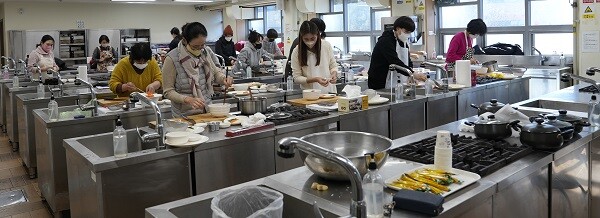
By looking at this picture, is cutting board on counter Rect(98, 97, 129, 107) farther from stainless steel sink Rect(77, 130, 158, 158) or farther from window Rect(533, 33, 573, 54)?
window Rect(533, 33, 573, 54)

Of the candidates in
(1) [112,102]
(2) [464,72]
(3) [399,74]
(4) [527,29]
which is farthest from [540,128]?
(4) [527,29]

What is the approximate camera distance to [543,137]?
2.39 metres

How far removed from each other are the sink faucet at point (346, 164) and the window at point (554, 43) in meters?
6.64

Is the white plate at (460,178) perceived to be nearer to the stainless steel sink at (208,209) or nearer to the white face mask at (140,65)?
the stainless steel sink at (208,209)

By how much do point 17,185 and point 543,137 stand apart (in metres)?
4.77

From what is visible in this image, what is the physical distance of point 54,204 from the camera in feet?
13.0

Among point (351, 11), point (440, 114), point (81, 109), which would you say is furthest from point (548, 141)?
point (351, 11)

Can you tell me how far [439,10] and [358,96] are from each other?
5.45 meters

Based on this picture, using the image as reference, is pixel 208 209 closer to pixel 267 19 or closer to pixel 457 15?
pixel 457 15

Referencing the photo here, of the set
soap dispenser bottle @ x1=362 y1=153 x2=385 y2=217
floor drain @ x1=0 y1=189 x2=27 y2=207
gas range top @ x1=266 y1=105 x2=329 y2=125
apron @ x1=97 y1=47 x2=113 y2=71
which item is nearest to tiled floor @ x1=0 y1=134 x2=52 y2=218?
floor drain @ x1=0 y1=189 x2=27 y2=207

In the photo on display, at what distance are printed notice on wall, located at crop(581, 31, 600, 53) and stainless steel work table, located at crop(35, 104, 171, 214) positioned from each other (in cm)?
523

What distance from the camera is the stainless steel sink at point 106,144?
3.17 meters

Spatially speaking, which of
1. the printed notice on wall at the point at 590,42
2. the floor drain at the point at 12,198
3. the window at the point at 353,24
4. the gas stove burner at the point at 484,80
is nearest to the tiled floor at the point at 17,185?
the floor drain at the point at 12,198

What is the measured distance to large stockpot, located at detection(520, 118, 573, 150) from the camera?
2.38m
